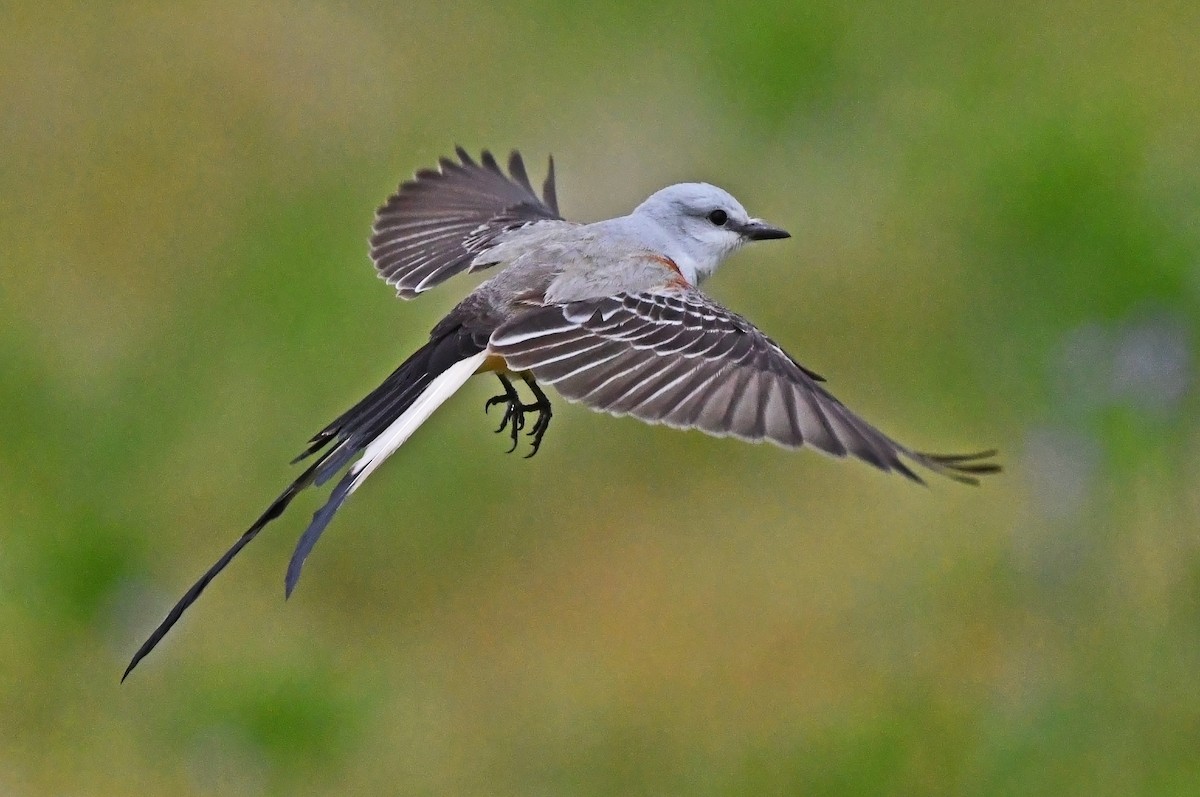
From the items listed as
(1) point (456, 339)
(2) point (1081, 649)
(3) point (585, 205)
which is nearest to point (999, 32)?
(3) point (585, 205)

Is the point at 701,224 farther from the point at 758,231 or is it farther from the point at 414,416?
the point at 414,416

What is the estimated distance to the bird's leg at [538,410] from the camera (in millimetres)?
4793

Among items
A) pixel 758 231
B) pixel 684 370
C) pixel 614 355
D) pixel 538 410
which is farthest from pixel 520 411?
pixel 758 231

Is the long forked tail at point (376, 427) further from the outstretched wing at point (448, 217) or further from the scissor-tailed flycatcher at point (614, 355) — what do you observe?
the outstretched wing at point (448, 217)

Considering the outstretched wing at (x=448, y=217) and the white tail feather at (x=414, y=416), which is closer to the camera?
the white tail feather at (x=414, y=416)

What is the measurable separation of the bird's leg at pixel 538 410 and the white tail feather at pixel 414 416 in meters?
0.35

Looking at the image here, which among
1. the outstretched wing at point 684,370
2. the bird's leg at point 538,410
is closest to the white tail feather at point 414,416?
the outstretched wing at point 684,370

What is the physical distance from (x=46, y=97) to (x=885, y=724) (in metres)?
6.49

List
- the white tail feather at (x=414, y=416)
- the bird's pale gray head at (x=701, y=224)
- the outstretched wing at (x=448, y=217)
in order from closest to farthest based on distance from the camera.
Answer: the white tail feather at (x=414, y=416)
the bird's pale gray head at (x=701, y=224)
the outstretched wing at (x=448, y=217)

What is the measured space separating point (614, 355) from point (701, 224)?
841 mm

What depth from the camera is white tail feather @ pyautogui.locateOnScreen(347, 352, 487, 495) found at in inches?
163

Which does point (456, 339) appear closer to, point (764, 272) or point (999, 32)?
point (764, 272)

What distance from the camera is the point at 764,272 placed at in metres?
9.05

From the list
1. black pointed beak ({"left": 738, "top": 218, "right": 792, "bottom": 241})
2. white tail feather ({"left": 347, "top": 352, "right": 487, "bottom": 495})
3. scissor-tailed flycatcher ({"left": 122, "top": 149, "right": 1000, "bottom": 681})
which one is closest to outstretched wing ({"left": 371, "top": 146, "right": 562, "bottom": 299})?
scissor-tailed flycatcher ({"left": 122, "top": 149, "right": 1000, "bottom": 681})
